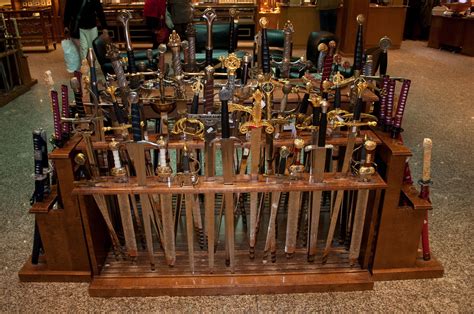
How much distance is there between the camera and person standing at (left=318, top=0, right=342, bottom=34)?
7312 mm

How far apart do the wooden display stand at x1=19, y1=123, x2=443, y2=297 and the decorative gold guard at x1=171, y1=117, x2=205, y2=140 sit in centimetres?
5

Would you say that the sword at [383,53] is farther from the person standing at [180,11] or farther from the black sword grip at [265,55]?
the person standing at [180,11]

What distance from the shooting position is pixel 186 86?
2.28 metres

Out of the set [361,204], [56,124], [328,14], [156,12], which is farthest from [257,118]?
[328,14]

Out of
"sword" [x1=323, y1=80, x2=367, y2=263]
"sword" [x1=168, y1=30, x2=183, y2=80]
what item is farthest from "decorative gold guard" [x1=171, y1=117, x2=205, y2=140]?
"sword" [x1=323, y1=80, x2=367, y2=263]

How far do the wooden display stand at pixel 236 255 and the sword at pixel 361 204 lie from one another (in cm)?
4

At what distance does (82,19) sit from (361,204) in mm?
4655

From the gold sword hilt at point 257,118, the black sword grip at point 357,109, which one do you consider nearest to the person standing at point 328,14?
the black sword grip at point 357,109

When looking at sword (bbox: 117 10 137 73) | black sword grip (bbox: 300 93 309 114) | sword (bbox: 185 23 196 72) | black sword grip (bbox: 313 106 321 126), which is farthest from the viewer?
sword (bbox: 185 23 196 72)

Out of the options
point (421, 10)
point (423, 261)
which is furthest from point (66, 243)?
point (421, 10)

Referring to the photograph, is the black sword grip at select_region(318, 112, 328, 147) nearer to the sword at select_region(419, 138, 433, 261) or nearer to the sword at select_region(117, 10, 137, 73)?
the sword at select_region(419, 138, 433, 261)

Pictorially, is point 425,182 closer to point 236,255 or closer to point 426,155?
point 426,155

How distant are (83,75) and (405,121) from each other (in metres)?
3.14

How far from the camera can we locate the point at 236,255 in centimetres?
201
